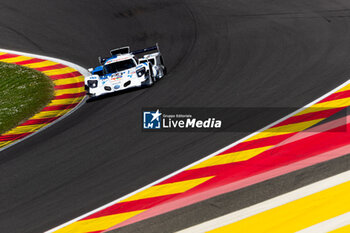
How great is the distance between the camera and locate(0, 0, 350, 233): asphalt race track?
34.0 feet

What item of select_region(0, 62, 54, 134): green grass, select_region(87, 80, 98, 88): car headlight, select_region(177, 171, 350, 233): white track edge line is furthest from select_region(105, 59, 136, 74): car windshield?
select_region(177, 171, 350, 233): white track edge line

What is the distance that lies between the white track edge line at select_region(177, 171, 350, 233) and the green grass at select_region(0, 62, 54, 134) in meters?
8.84

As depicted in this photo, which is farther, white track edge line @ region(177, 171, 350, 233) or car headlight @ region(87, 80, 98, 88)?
car headlight @ region(87, 80, 98, 88)

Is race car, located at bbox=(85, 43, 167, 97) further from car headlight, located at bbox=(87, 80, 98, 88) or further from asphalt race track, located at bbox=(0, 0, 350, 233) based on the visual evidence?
asphalt race track, located at bbox=(0, 0, 350, 233)

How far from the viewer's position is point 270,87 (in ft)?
46.3

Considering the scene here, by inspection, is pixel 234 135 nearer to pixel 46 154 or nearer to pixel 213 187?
pixel 213 187

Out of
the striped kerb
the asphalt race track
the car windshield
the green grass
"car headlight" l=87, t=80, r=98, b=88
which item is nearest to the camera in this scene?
the asphalt race track

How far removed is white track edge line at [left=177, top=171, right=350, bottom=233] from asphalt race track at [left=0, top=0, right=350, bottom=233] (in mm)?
276

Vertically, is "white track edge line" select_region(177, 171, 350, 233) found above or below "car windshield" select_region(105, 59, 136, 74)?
below

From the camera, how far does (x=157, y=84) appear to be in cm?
1620

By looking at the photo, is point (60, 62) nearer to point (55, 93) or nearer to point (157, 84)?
point (55, 93)

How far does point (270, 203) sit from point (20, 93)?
11.9 m

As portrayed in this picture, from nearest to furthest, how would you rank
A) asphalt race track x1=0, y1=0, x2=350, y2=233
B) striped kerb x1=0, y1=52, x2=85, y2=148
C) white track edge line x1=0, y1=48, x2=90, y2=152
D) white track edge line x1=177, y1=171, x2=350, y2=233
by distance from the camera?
white track edge line x1=177, y1=171, x2=350, y2=233 < asphalt race track x1=0, y1=0, x2=350, y2=233 < white track edge line x1=0, y1=48, x2=90, y2=152 < striped kerb x1=0, y1=52, x2=85, y2=148

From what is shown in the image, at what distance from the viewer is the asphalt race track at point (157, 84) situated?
408 inches
